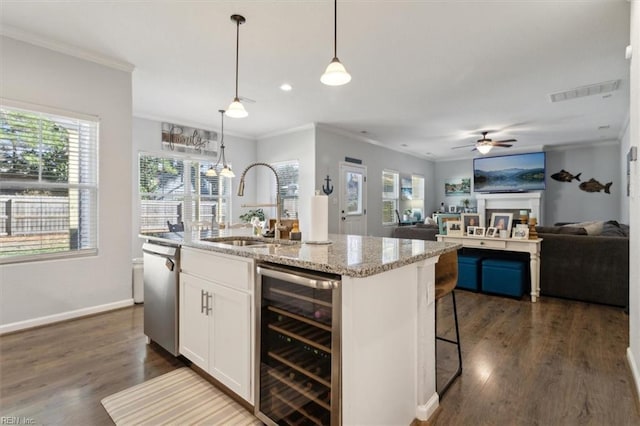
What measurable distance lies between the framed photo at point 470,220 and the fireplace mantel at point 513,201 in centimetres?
403

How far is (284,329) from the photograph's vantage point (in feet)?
5.40

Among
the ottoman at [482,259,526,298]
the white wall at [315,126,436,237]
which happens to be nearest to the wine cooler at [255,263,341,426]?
the ottoman at [482,259,526,298]

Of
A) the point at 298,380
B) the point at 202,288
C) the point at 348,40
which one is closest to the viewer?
the point at 298,380

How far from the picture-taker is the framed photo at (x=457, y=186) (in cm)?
966

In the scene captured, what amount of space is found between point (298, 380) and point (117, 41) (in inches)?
137

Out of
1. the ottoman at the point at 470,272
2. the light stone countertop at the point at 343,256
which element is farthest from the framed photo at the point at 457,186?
the light stone countertop at the point at 343,256

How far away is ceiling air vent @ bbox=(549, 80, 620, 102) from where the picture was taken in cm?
396

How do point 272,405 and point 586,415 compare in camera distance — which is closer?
point 272,405

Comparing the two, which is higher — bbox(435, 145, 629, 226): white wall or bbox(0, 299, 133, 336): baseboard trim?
bbox(435, 145, 629, 226): white wall

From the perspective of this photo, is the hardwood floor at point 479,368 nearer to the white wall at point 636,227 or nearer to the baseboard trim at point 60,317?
the baseboard trim at point 60,317

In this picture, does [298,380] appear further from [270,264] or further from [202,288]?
[202,288]

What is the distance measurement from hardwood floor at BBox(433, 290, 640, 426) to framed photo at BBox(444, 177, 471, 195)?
647 centimetres

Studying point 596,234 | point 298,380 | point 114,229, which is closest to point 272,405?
point 298,380

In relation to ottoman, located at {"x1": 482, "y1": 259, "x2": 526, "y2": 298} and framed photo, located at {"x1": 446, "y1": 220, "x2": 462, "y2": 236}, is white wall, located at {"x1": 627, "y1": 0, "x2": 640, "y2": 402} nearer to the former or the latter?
ottoman, located at {"x1": 482, "y1": 259, "x2": 526, "y2": 298}
